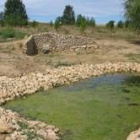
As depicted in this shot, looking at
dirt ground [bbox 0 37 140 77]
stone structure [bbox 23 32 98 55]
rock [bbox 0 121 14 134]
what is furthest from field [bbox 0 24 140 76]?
rock [bbox 0 121 14 134]

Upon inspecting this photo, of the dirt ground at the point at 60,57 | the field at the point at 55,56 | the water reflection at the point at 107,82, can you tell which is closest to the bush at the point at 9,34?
the field at the point at 55,56

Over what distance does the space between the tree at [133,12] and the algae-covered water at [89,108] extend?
42.4ft

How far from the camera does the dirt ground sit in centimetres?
2305

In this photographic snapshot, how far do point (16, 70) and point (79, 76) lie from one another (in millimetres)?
3313

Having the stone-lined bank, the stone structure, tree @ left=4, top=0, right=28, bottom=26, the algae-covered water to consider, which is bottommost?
the algae-covered water

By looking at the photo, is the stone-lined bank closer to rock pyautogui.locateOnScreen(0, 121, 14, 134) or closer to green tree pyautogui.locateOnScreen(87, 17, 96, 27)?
rock pyautogui.locateOnScreen(0, 121, 14, 134)

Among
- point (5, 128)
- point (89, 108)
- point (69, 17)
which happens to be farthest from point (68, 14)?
point (5, 128)

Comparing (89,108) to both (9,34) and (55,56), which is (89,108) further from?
(9,34)

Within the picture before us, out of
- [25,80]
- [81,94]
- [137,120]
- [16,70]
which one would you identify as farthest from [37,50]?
[137,120]

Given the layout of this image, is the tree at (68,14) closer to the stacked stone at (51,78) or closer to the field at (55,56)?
the field at (55,56)

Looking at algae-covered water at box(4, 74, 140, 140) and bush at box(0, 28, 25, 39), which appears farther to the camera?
bush at box(0, 28, 25, 39)

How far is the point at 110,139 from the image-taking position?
12820mm

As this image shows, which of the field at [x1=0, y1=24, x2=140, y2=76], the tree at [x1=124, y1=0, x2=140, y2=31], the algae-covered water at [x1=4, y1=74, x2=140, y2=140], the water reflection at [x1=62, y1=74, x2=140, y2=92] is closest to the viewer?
the algae-covered water at [x1=4, y1=74, x2=140, y2=140]

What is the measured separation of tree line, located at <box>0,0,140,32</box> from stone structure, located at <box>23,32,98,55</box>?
491 centimetres
